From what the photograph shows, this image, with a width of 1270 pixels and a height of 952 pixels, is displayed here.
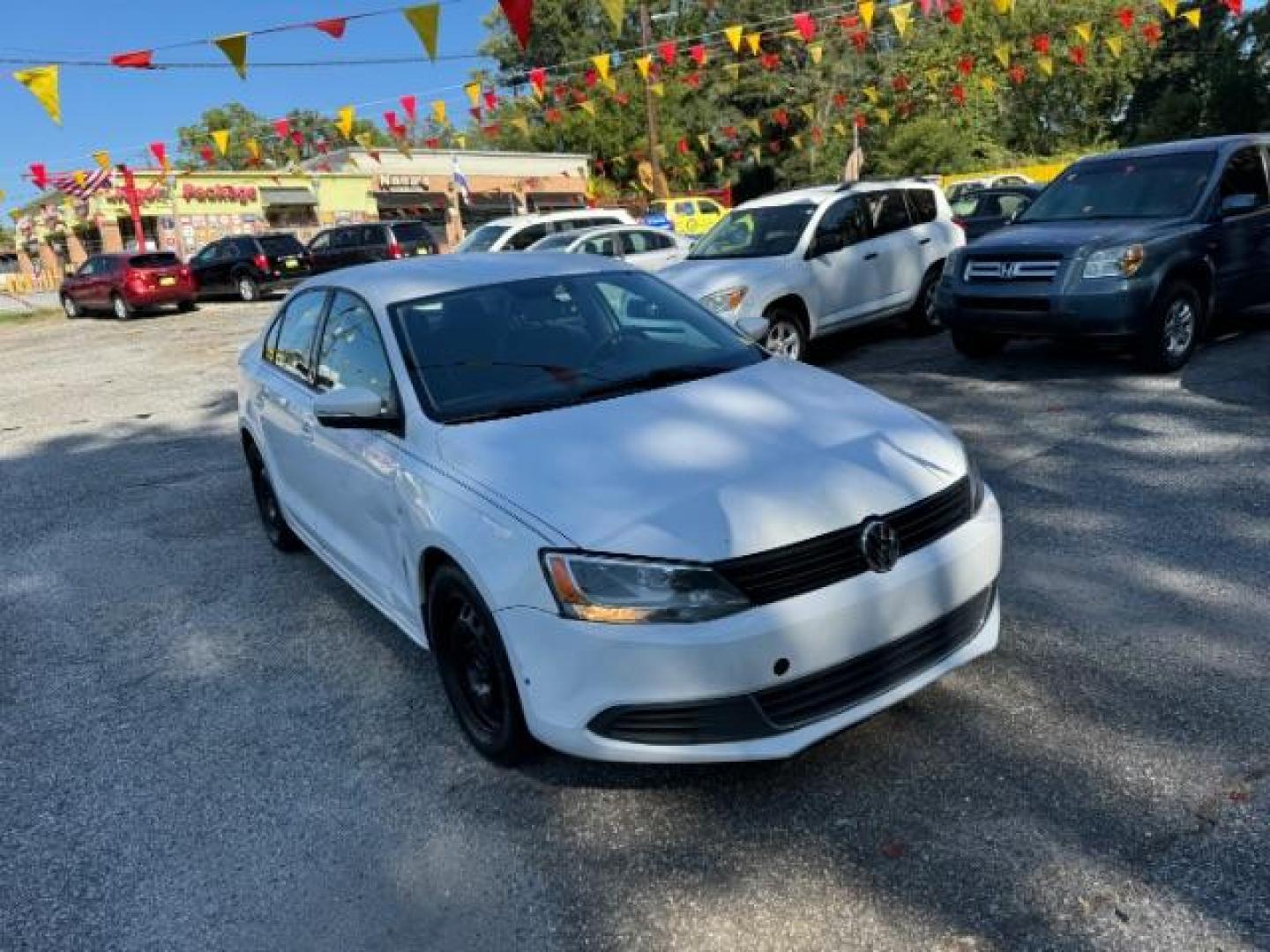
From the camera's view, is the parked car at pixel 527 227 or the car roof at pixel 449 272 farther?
the parked car at pixel 527 227

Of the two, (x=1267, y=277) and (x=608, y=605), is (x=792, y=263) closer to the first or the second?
(x=1267, y=277)

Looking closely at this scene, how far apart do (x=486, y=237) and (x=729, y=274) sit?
833 centimetres

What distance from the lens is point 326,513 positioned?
436 centimetres

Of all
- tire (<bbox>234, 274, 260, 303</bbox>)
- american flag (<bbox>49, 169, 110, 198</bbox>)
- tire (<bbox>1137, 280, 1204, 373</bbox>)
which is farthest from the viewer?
american flag (<bbox>49, 169, 110, 198</bbox>)

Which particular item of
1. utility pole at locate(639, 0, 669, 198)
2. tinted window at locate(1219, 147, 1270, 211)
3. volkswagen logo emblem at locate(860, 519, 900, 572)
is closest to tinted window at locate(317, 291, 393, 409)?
volkswagen logo emblem at locate(860, 519, 900, 572)

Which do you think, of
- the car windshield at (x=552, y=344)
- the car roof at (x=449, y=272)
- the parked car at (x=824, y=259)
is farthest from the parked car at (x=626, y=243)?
the car windshield at (x=552, y=344)

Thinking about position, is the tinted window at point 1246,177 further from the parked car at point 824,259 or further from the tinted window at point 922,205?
the tinted window at point 922,205

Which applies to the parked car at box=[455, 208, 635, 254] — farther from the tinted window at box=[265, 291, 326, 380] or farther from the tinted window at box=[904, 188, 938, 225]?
the tinted window at box=[265, 291, 326, 380]

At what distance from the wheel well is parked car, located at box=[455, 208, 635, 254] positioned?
6.83 meters

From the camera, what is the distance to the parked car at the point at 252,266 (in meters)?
24.5

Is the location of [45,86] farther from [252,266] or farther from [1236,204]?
[252,266]

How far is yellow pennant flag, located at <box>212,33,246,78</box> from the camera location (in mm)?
10000

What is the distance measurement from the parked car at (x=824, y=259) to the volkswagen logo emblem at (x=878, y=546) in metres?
5.92

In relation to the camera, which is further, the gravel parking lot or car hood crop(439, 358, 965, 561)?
car hood crop(439, 358, 965, 561)
